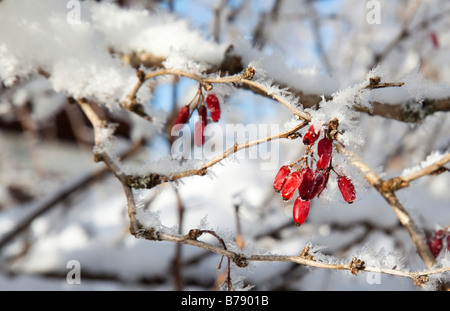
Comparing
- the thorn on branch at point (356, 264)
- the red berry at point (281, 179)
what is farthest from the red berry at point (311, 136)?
the thorn on branch at point (356, 264)

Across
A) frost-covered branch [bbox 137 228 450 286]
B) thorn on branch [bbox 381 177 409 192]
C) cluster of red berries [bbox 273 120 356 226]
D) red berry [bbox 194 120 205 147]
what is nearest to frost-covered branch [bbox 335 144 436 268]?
thorn on branch [bbox 381 177 409 192]

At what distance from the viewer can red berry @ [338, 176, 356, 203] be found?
2.64 ft

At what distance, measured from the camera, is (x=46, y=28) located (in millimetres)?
1174

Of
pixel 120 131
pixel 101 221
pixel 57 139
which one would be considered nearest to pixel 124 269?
pixel 101 221

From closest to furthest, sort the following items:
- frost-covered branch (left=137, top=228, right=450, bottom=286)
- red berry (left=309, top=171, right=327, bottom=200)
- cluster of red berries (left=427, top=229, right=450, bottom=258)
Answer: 1. frost-covered branch (left=137, top=228, right=450, bottom=286)
2. red berry (left=309, top=171, right=327, bottom=200)
3. cluster of red berries (left=427, top=229, right=450, bottom=258)

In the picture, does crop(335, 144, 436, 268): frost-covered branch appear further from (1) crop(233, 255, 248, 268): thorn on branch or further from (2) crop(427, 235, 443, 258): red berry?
(1) crop(233, 255, 248, 268): thorn on branch

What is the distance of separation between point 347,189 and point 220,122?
1616 millimetres

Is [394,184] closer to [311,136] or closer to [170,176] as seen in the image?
[311,136]

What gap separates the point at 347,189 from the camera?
81 centimetres

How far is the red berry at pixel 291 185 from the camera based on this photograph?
2.68 feet

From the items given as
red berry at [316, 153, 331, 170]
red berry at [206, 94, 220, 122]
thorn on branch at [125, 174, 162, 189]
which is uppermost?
red berry at [206, 94, 220, 122]

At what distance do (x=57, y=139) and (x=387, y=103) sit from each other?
28.5 ft

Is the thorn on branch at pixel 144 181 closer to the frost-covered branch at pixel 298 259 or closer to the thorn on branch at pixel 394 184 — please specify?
the frost-covered branch at pixel 298 259

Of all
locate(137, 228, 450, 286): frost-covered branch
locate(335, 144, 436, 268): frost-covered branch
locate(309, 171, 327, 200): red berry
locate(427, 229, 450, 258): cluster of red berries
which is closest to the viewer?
locate(137, 228, 450, 286): frost-covered branch
